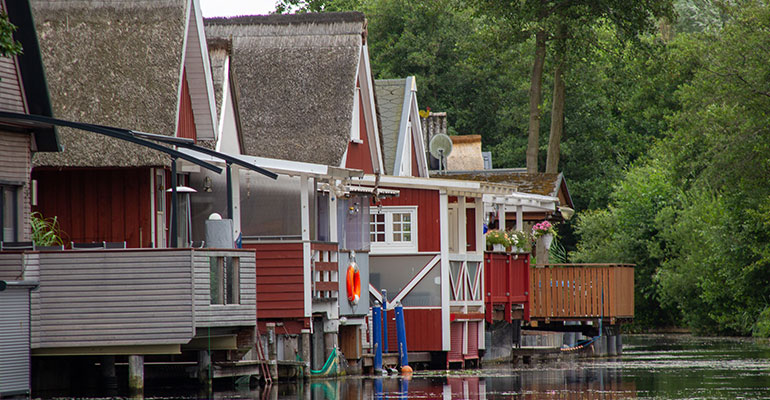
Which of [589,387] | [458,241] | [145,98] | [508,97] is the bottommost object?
[589,387]

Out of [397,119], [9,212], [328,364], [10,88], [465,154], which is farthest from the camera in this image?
[465,154]

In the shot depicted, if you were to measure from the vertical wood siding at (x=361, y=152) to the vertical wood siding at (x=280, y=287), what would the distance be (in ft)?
29.8

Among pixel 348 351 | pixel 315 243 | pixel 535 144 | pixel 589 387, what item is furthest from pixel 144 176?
pixel 535 144

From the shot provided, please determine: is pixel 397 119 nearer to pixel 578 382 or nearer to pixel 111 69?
pixel 111 69

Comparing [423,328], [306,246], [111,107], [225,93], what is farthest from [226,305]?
[423,328]

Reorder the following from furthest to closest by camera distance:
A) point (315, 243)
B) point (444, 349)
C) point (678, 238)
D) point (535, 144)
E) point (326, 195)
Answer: point (678, 238), point (535, 144), point (444, 349), point (326, 195), point (315, 243)

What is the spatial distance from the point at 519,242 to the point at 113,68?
573 inches

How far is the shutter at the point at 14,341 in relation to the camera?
20969 mm

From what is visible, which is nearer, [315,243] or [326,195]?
[315,243]

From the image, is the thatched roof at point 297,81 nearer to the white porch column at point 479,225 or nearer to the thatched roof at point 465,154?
the white porch column at point 479,225

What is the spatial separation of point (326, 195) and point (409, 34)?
1620 inches

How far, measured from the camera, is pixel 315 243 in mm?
27391

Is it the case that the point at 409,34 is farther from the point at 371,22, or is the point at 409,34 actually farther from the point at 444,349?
the point at 444,349

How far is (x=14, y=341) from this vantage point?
2130 cm
